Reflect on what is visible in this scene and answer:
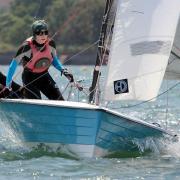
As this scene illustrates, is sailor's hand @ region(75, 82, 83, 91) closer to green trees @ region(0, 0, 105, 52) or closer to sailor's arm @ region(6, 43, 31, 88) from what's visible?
sailor's arm @ region(6, 43, 31, 88)

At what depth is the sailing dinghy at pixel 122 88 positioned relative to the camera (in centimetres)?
655

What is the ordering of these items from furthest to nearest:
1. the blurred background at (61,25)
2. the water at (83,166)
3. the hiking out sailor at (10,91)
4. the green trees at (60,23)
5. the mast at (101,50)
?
1. the green trees at (60,23)
2. the blurred background at (61,25)
3. the hiking out sailor at (10,91)
4. the mast at (101,50)
5. the water at (83,166)

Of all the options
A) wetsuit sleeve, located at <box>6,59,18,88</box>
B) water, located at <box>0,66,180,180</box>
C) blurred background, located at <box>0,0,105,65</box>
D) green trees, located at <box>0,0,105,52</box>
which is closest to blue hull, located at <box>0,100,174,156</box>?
water, located at <box>0,66,180,180</box>

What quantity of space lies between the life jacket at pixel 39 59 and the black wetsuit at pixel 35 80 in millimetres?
33

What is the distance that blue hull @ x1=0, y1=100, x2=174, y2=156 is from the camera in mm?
6500

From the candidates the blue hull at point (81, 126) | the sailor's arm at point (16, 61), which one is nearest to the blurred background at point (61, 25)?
the sailor's arm at point (16, 61)

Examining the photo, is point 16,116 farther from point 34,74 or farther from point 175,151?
point 175,151

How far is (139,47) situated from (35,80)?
1217 millimetres

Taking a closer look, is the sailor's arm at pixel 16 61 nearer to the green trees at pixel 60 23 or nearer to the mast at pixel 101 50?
the mast at pixel 101 50

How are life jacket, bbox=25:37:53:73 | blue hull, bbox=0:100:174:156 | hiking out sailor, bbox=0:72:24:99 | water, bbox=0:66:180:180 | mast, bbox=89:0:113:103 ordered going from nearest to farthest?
water, bbox=0:66:180:180, blue hull, bbox=0:100:174:156, mast, bbox=89:0:113:103, life jacket, bbox=25:37:53:73, hiking out sailor, bbox=0:72:24:99

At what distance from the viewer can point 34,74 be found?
7.37 metres

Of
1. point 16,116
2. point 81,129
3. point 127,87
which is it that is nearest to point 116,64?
point 127,87

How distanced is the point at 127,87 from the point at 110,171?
2.50 ft

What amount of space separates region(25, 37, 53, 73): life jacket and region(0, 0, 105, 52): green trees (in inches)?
1522
